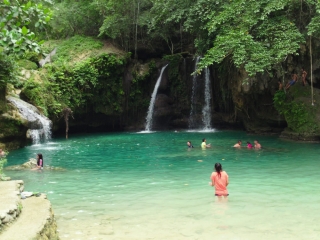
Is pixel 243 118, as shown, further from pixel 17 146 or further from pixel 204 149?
pixel 17 146

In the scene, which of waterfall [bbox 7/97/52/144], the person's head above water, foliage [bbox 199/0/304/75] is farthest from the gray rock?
waterfall [bbox 7/97/52/144]

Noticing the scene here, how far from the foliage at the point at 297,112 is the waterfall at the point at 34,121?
13.3 meters

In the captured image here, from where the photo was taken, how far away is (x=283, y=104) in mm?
20391

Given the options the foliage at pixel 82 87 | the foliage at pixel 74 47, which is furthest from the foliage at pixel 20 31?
the foliage at pixel 74 47

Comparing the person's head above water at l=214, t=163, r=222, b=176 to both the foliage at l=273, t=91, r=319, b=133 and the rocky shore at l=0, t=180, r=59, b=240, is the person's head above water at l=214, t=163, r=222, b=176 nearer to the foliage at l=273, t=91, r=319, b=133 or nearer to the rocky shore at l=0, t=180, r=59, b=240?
the rocky shore at l=0, t=180, r=59, b=240

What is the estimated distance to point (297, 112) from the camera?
19562 mm

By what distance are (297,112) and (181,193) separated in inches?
498

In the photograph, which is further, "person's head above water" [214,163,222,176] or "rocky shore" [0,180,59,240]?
"person's head above water" [214,163,222,176]

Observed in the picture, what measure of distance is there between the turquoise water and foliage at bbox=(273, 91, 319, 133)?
240 centimetres

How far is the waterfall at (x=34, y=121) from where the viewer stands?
63.6 feet

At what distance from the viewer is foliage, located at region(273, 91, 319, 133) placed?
62.1 ft

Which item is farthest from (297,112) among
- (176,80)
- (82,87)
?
(82,87)

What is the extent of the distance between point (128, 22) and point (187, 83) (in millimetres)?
6755

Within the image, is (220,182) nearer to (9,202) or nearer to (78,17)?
(9,202)
